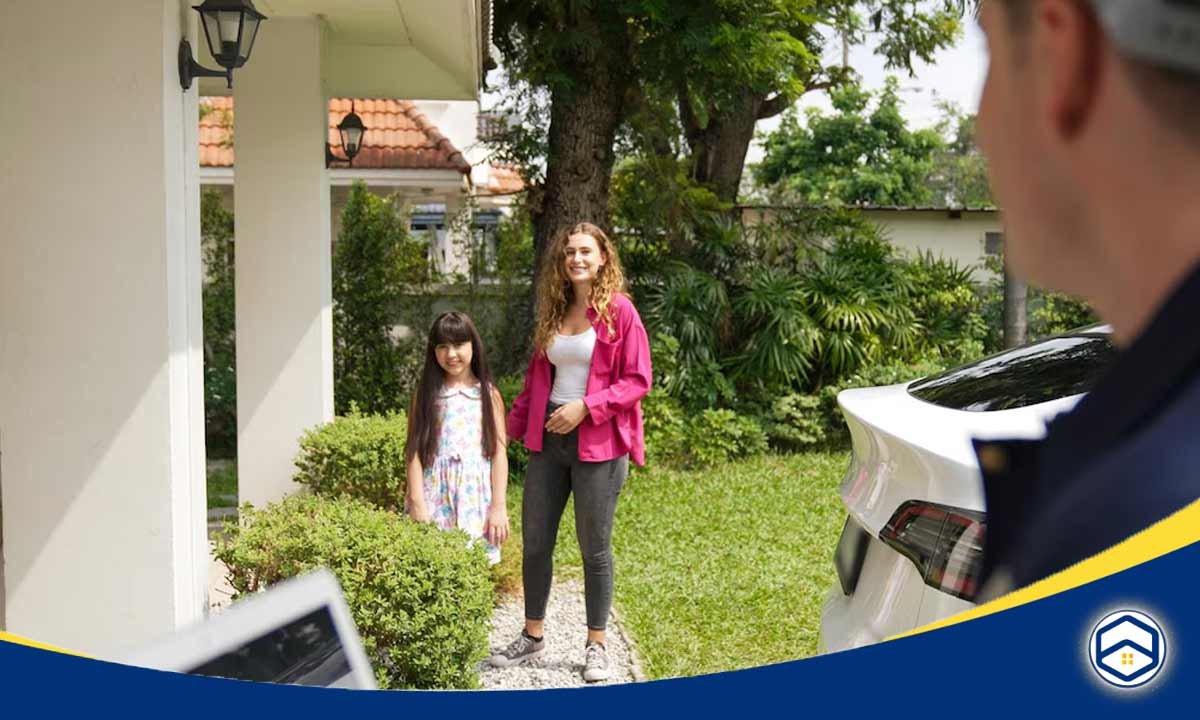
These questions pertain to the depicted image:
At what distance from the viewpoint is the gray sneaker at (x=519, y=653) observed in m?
5.20

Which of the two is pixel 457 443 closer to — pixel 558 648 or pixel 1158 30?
pixel 558 648

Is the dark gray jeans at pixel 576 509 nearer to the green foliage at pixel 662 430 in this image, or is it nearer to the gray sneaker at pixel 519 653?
the gray sneaker at pixel 519 653

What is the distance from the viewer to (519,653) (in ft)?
17.1

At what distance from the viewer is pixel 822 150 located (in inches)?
1745

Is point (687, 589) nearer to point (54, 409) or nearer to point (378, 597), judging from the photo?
Answer: point (378, 597)

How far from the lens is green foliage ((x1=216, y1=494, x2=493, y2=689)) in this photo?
4.11m

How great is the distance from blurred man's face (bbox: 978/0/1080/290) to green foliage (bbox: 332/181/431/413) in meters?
10.9

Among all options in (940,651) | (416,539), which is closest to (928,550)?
(940,651)

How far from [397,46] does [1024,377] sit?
20.8 ft

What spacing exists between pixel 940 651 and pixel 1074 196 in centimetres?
63

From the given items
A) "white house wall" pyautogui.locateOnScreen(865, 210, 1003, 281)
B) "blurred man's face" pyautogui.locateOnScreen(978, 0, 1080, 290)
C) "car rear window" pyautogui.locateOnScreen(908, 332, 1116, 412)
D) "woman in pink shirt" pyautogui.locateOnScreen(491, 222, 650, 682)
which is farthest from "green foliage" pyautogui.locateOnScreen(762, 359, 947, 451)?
"blurred man's face" pyautogui.locateOnScreen(978, 0, 1080, 290)

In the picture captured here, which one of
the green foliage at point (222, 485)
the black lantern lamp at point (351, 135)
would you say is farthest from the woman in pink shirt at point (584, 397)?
the green foliage at point (222, 485)

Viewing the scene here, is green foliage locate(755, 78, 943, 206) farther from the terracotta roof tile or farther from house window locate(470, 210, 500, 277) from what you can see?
house window locate(470, 210, 500, 277)

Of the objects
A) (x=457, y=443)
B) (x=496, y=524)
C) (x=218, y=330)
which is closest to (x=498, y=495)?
(x=496, y=524)
